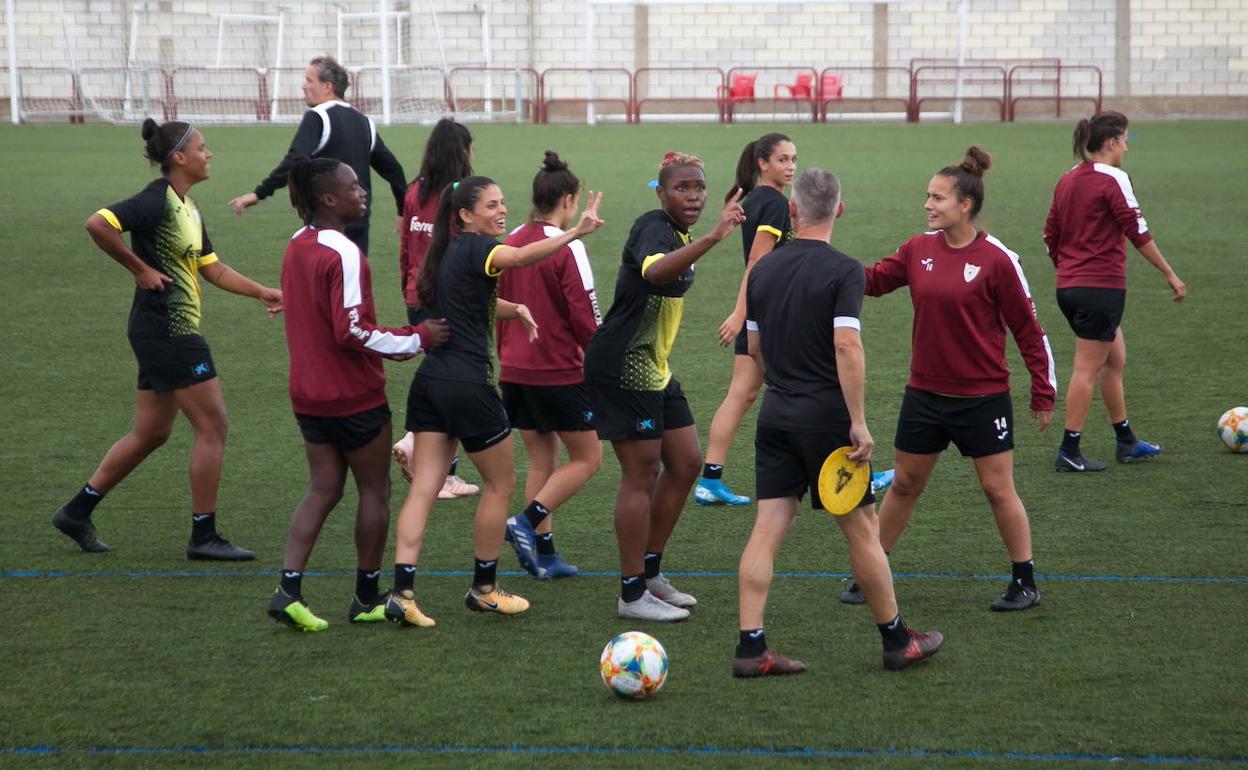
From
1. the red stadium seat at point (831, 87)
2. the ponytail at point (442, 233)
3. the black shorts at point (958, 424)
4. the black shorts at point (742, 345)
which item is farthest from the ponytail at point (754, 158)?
the red stadium seat at point (831, 87)

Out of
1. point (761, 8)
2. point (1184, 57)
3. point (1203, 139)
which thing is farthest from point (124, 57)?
point (1184, 57)

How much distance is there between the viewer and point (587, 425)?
6.20 meters

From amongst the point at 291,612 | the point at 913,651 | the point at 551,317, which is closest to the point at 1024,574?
the point at 913,651

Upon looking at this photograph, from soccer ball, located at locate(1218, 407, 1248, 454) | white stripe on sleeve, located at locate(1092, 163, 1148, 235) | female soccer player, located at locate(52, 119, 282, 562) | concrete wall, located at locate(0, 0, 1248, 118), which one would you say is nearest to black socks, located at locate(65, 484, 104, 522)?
female soccer player, located at locate(52, 119, 282, 562)

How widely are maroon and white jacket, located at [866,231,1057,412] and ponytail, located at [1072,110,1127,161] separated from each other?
2517mm

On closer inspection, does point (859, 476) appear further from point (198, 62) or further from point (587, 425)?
point (198, 62)

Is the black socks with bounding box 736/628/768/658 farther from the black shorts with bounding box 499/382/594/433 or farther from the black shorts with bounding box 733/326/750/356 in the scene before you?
the black shorts with bounding box 733/326/750/356

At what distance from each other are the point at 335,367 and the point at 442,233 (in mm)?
669

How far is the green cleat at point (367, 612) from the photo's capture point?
5.50m

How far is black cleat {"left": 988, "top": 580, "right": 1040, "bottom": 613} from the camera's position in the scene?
557cm

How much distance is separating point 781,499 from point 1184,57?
105 feet

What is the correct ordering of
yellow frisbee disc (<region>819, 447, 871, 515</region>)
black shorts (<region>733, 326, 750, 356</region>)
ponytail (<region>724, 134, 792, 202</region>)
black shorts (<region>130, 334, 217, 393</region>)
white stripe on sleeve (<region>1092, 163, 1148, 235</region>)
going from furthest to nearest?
1. white stripe on sleeve (<region>1092, 163, 1148, 235</region>)
2. black shorts (<region>733, 326, 750, 356</region>)
3. ponytail (<region>724, 134, 792, 202</region>)
4. black shorts (<region>130, 334, 217, 393</region>)
5. yellow frisbee disc (<region>819, 447, 871, 515</region>)

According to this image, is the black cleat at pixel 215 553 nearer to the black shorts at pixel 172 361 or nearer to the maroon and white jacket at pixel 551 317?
the black shorts at pixel 172 361

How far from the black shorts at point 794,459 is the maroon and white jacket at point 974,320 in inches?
35.5
